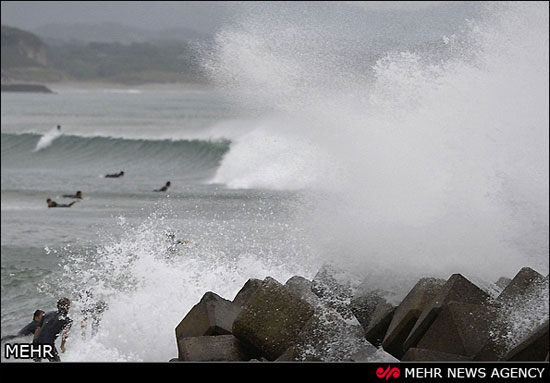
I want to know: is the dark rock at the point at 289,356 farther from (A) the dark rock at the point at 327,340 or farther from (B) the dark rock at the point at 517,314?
(B) the dark rock at the point at 517,314

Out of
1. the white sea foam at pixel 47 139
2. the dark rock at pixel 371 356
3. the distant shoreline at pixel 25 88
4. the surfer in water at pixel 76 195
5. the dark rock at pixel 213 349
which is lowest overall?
the dark rock at pixel 371 356

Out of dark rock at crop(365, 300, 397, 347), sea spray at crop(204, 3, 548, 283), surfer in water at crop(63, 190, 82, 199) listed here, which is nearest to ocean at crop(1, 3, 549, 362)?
sea spray at crop(204, 3, 548, 283)

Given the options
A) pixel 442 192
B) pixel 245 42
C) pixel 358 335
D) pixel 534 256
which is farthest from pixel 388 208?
pixel 245 42

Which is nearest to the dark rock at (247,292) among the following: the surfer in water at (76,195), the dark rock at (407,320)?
the dark rock at (407,320)

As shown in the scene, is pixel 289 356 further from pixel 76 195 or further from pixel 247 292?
pixel 76 195

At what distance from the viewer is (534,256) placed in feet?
28.8

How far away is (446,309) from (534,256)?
8.57 feet

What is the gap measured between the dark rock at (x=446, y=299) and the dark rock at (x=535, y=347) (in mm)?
848

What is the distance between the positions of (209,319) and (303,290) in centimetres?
90

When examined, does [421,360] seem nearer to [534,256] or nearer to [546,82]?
[534,256]

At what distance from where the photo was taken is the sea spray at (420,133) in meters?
8.70

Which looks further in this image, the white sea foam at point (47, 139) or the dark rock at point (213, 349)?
the white sea foam at point (47, 139)

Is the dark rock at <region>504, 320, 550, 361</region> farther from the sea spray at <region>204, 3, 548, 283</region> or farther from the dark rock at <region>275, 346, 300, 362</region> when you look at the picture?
the sea spray at <region>204, 3, 548, 283</region>

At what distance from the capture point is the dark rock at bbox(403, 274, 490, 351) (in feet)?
21.8
